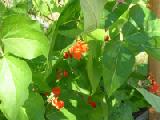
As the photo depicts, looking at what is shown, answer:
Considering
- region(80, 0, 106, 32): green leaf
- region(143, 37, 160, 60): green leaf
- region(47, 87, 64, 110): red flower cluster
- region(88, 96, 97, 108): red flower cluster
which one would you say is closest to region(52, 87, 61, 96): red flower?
region(47, 87, 64, 110): red flower cluster

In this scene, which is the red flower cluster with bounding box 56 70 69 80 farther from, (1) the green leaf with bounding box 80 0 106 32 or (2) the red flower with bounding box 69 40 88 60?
(1) the green leaf with bounding box 80 0 106 32

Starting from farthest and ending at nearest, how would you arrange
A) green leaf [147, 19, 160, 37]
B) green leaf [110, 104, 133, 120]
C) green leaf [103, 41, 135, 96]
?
green leaf [110, 104, 133, 120], green leaf [147, 19, 160, 37], green leaf [103, 41, 135, 96]

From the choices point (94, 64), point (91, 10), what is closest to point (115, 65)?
point (94, 64)

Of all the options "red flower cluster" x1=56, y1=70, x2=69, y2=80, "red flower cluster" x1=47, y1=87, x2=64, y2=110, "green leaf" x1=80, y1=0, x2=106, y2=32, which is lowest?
"red flower cluster" x1=47, y1=87, x2=64, y2=110

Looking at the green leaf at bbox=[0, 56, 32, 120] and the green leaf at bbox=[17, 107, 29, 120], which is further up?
the green leaf at bbox=[0, 56, 32, 120]

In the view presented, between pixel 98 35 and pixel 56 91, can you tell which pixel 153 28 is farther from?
pixel 56 91

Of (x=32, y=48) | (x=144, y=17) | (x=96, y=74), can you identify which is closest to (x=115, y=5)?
(x=144, y=17)

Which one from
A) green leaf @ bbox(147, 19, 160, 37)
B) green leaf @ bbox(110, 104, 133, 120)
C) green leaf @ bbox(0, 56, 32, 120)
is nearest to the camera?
green leaf @ bbox(0, 56, 32, 120)

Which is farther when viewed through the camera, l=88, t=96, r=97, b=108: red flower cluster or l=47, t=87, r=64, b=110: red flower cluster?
l=88, t=96, r=97, b=108: red flower cluster

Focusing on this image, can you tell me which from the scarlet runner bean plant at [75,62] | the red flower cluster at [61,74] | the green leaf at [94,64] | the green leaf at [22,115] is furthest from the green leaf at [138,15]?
the green leaf at [22,115]
